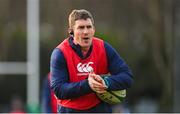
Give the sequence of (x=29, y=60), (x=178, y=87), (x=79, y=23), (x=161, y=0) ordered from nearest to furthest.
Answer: (x=79, y=23) → (x=178, y=87) → (x=29, y=60) → (x=161, y=0)

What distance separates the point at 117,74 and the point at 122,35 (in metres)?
14.4

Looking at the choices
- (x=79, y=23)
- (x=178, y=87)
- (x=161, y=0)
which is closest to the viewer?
(x=79, y=23)

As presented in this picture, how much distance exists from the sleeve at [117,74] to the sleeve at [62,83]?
196mm

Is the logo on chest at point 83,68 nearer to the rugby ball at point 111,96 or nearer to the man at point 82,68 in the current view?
the man at point 82,68

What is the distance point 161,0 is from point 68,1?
2269mm

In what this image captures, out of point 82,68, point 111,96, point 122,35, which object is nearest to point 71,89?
point 82,68

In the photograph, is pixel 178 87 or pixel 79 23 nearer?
pixel 79 23

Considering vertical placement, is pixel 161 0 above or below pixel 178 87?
above

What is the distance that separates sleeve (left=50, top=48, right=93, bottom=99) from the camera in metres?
6.78

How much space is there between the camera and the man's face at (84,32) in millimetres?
6824

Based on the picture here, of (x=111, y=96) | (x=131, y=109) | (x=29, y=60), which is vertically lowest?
(x=131, y=109)

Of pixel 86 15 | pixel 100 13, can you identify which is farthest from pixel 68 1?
pixel 86 15

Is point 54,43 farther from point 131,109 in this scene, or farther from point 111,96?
point 111,96

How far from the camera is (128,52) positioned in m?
20.9
